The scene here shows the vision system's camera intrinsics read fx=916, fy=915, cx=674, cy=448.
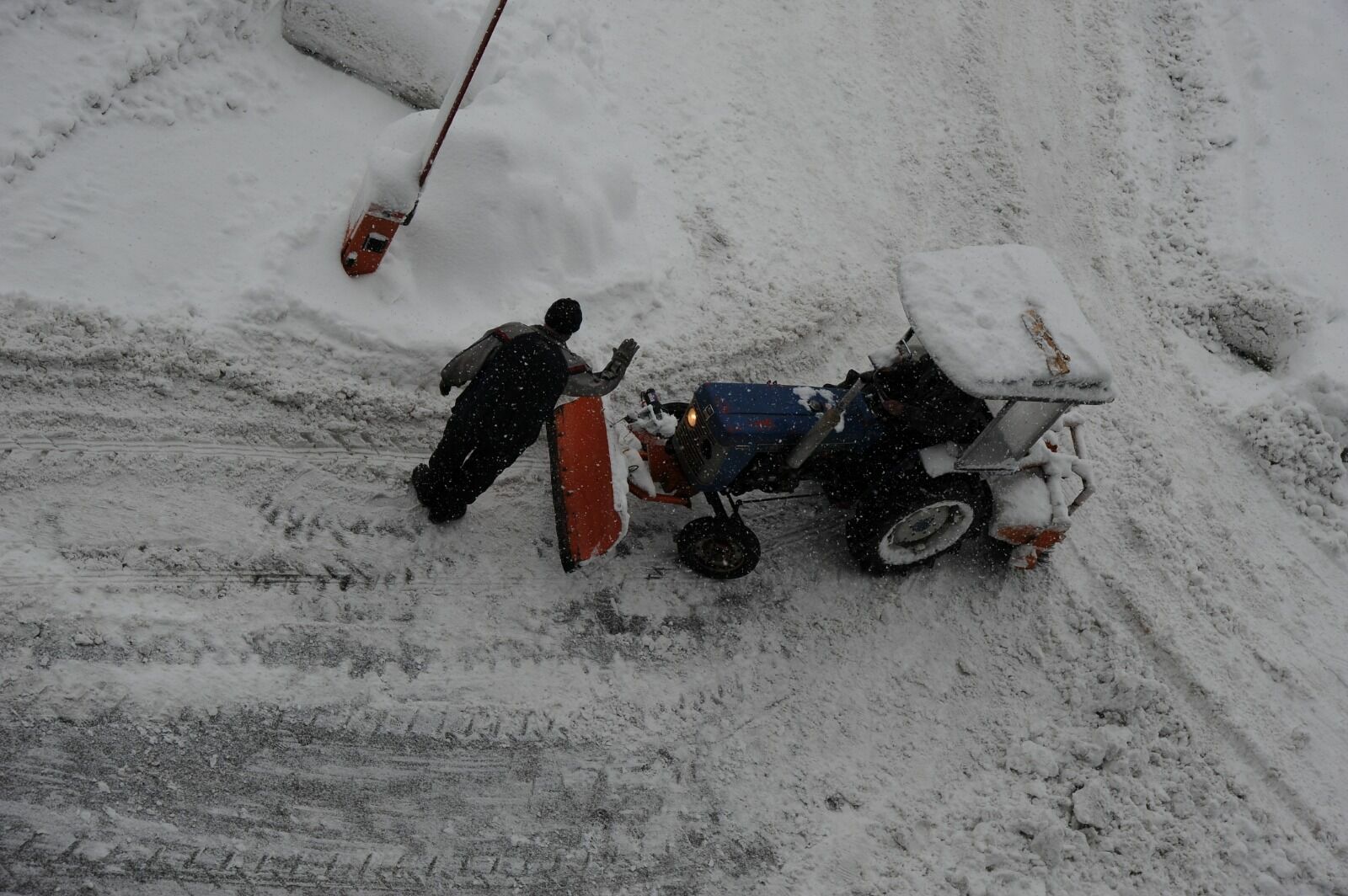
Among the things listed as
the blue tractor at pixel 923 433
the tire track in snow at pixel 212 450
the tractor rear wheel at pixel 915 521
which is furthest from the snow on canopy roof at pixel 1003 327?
the tire track in snow at pixel 212 450

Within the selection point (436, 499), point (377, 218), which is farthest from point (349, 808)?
point (377, 218)

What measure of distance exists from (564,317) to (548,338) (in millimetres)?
160

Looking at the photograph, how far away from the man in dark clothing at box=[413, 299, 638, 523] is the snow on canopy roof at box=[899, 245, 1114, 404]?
183 centimetres

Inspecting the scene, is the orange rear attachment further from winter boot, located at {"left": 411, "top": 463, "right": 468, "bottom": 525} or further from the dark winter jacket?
winter boot, located at {"left": 411, "top": 463, "right": 468, "bottom": 525}

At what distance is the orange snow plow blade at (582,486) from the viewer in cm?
532

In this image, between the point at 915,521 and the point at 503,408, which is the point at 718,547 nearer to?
the point at 915,521

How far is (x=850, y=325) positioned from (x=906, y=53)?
4.65 metres

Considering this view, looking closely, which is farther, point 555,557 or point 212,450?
point 555,557

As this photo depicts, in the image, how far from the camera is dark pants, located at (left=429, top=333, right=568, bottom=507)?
5129 mm

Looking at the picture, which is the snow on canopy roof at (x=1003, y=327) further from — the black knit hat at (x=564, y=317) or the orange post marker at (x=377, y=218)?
the orange post marker at (x=377, y=218)

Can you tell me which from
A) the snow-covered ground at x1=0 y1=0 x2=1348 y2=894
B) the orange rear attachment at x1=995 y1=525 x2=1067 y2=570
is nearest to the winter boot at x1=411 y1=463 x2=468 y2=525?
the snow-covered ground at x1=0 y1=0 x2=1348 y2=894

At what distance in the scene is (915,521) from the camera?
20.1 feet

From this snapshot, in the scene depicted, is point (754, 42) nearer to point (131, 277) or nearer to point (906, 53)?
point (906, 53)

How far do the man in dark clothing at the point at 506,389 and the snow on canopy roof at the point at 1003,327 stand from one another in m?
1.83
